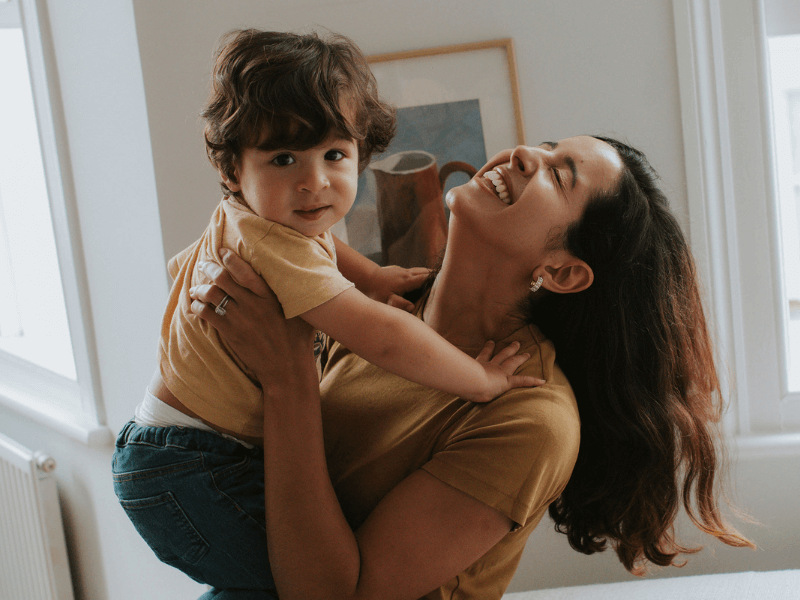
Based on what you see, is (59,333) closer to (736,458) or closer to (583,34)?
(583,34)

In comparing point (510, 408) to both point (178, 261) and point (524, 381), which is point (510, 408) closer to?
point (524, 381)

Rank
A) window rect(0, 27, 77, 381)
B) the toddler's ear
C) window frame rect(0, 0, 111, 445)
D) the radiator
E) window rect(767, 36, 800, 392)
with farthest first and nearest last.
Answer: window rect(0, 27, 77, 381)
the radiator
window frame rect(0, 0, 111, 445)
window rect(767, 36, 800, 392)
the toddler's ear

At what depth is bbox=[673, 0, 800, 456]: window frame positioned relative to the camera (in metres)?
1.62

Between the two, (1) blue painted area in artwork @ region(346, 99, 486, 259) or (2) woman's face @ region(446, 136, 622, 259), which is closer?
(2) woman's face @ region(446, 136, 622, 259)

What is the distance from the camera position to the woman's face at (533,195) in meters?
1.12

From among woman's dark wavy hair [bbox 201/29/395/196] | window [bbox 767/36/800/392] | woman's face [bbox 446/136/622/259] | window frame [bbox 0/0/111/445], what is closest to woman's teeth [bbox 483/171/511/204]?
woman's face [bbox 446/136/622/259]

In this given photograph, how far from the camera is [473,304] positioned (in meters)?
1.24

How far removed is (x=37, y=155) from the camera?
244 cm

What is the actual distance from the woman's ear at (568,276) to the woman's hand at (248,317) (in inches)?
19.7

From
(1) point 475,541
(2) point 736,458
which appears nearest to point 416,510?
(1) point 475,541

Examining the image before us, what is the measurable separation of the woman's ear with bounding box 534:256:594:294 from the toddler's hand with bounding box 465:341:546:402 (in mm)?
142

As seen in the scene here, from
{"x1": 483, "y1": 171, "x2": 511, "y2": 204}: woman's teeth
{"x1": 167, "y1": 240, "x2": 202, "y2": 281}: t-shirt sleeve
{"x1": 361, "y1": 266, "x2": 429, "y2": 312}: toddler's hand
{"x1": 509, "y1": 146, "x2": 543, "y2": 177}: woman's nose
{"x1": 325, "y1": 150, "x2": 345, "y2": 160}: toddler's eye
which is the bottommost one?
{"x1": 361, "y1": 266, "x2": 429, "y2": 312}: toddler's hand

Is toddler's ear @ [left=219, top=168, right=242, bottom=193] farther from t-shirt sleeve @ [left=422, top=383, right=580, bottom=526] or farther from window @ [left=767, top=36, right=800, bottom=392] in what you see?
window @ [left=767, top=36, right=800, bottom=392]

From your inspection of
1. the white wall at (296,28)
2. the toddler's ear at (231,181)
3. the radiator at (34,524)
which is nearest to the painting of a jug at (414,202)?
the white wall at (296,28)
